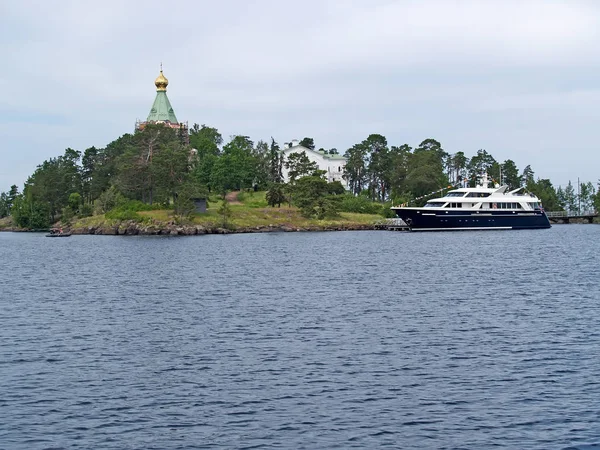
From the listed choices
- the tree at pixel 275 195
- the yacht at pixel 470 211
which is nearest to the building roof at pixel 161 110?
the tree at pixel 275 195

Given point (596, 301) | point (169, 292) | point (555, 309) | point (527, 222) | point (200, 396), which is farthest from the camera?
point (527, 222)

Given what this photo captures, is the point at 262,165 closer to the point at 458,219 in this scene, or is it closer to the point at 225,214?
the point at 225,214

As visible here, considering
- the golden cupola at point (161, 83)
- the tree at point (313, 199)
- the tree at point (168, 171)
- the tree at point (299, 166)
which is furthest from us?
the golden cupola at point (161, 83)

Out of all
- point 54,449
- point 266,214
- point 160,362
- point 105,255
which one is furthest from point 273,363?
point 266,214

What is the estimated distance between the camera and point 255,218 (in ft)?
505

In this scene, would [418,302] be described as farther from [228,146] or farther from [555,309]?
[228,146]

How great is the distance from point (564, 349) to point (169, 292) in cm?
3072

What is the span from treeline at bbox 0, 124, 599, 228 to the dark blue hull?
16.4m

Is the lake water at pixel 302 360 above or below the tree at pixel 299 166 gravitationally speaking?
below

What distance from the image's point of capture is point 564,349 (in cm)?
3428

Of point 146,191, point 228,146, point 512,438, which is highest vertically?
point 228,146

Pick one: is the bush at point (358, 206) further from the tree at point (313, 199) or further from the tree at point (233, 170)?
the tree at point (233, 170)

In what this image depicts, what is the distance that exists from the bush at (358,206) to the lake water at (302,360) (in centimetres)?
10404

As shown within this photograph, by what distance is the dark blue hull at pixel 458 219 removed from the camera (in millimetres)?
141625
